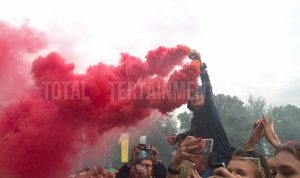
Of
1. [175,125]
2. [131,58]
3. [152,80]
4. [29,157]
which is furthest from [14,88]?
[175,125]

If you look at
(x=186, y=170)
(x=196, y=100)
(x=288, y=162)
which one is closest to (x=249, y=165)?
(x=288, y=162)

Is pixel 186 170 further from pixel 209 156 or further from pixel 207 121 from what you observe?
pixel 207 121

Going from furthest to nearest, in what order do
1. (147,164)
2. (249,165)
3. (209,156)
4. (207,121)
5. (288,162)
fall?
(207,121)
(147,164)
(209,156)
(249,165)
(288,162)

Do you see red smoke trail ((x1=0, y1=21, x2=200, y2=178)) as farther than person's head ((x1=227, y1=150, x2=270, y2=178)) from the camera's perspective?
Yes

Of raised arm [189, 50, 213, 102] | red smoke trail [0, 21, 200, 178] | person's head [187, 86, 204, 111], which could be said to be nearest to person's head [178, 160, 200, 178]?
raised arm [189, 50, 213, 102]

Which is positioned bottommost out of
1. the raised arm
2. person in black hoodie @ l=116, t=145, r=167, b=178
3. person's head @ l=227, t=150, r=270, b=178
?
person in black hoodie @ l=116, t=145, r=167, b=178

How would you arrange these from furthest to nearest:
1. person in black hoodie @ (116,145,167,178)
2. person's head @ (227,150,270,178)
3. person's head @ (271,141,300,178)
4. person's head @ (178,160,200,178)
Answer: person in black hoodie @ (116,145,167,178) < person's head @ (178,160,200,178) < person's head @ (227,150,270,178) < person's head @ (271,141,300,178)

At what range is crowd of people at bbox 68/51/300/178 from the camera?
11.3 ft

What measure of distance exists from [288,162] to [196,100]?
4.26 meters

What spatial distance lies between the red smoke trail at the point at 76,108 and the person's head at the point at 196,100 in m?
2.34

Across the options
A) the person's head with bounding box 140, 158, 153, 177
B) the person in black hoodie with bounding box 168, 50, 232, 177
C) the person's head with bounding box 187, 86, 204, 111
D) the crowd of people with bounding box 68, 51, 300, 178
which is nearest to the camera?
the crowd of people with bounding box 68, 51, 300, 178

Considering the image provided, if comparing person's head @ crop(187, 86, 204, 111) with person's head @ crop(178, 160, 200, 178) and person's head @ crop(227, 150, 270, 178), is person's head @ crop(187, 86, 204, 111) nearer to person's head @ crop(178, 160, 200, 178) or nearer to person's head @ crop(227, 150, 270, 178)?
person's head @ crop(178, 160, 200, 178)

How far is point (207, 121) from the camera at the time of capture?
23.5 ft

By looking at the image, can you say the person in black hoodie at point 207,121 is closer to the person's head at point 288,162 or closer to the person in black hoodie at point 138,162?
the person in black hoodie at point 138,162
